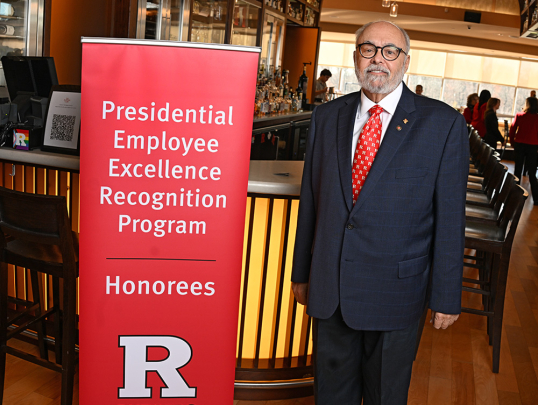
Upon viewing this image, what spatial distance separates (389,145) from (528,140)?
729 cm

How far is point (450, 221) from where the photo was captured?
1646mm

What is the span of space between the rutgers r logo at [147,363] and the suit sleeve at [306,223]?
507 mm

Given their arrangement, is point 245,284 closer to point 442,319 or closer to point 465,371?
point 442,319

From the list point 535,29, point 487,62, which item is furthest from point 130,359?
point 487,62

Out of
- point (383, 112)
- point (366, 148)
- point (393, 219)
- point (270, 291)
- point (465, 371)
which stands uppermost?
point (383, 112)

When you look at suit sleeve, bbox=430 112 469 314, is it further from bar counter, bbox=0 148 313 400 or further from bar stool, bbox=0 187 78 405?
bar stool, bbox=0 187 78 405

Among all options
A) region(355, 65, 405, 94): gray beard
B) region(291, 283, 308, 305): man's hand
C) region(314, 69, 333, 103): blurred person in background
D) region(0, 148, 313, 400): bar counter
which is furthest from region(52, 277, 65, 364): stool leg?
region(314, 69, 333, 103): blurred person in background

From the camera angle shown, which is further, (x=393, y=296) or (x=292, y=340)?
(x=292, y=340)

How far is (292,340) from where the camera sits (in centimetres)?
260

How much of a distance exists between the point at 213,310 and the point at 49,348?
1.32 meters

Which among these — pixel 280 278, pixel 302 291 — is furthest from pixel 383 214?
pixel 280 278

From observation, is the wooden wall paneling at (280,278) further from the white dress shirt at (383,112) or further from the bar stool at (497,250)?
the bar stool at (497,250)

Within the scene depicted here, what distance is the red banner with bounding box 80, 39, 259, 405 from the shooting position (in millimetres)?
1779

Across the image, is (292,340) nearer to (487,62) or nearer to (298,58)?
(298,58)
